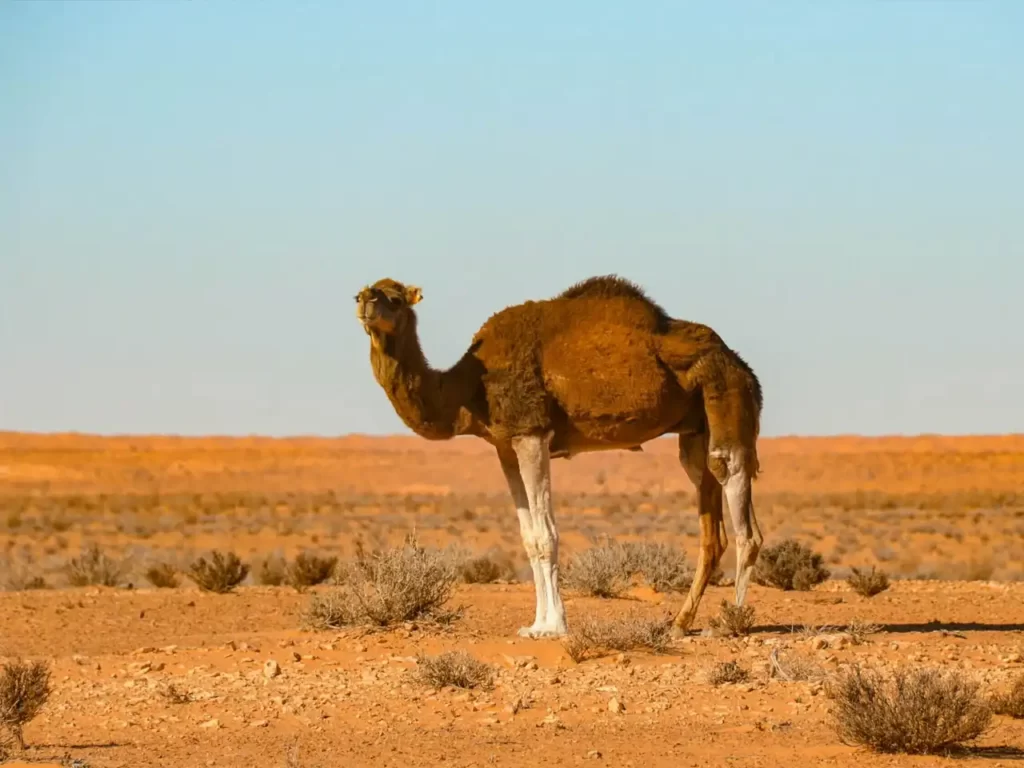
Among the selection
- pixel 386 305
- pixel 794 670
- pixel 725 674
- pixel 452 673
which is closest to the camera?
pixel 452 673

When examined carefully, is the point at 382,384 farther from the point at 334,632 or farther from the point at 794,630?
the point at 794,630

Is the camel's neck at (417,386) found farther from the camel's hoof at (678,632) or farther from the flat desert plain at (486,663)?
the camel's hoof at (678,632)

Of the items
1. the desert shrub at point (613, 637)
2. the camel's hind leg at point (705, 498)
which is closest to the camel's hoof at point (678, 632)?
the camel's hind leg at point (705, 498)

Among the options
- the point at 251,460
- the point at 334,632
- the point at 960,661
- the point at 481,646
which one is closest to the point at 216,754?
the point at 481,646

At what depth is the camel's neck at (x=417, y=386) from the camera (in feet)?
52.0

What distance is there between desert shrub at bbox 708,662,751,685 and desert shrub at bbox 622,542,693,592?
27.9 ft

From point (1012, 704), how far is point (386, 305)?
6.42 meters

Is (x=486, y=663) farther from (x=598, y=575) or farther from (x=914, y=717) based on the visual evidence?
(x=598, y=575)

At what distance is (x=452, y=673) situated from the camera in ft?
43.5

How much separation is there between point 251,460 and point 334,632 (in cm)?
9963

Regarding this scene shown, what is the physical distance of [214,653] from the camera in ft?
50.9

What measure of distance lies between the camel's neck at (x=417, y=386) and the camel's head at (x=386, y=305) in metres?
0.14

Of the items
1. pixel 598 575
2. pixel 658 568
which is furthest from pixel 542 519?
pixel 658 568

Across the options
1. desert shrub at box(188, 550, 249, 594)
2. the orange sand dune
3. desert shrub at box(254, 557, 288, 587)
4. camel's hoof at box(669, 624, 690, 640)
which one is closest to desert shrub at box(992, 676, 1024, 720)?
camel's hoof at box(669, 624, 690, 640)
